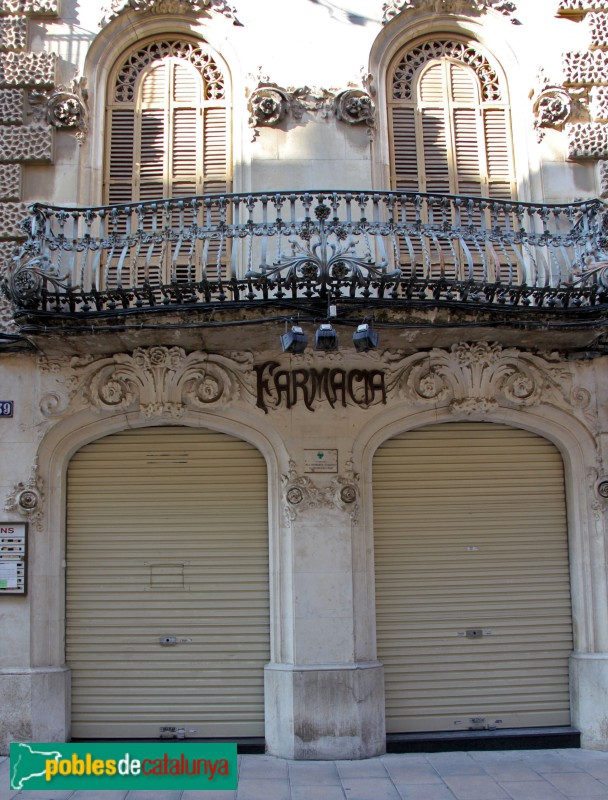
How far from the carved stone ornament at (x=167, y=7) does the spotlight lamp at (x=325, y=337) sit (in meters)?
4.36

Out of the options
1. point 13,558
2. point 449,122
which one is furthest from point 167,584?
point 449,122

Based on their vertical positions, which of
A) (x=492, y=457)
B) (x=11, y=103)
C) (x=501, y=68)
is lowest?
(x=492, y=457)

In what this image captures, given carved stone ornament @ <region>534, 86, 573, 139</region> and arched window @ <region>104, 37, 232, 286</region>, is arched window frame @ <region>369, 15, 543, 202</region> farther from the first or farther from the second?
arched window @ <region>104, 37, 232, 286</region>

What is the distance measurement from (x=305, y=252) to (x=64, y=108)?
140 inches

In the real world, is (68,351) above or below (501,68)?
below

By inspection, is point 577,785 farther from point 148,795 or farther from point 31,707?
point 31,707

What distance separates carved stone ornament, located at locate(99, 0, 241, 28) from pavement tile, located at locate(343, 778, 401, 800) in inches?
328

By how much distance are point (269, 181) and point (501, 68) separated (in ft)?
10.9

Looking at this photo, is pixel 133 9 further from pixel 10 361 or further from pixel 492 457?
pixel 492 457

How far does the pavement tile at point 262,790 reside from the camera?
7.09m

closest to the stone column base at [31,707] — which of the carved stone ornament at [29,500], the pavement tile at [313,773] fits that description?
the carved stone ornament at [29,500]

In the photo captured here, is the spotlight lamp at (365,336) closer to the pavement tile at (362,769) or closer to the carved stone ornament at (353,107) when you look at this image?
the carved stone ornament at (353,107)

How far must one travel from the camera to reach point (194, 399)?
28.7 ft

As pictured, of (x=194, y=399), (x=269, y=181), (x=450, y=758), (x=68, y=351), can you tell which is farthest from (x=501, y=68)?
(x=450, y=758)
